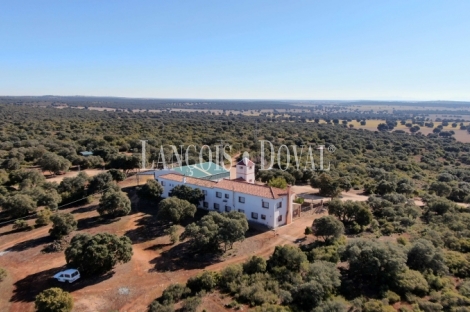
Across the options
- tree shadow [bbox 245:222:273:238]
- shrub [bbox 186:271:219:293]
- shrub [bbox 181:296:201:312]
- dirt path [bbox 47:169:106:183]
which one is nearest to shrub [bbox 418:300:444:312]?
shrub [bbox 186:271:219:293]

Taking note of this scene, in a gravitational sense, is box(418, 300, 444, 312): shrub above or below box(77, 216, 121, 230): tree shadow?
above

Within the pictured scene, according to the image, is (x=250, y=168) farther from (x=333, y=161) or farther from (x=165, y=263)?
(x=333, y=161)

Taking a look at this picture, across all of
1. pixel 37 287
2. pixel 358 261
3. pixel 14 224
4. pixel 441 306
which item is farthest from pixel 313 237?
pixel 14 224

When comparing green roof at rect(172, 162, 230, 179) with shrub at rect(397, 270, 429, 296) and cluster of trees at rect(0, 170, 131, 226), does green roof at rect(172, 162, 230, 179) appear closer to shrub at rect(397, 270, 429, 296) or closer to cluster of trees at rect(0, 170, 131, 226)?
cluster of trees at rect(0, 170, 131, 226)

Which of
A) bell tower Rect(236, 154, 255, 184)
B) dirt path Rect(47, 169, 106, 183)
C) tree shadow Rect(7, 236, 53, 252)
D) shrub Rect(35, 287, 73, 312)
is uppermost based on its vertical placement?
bell tower Rect(236, 154, 255, 184)

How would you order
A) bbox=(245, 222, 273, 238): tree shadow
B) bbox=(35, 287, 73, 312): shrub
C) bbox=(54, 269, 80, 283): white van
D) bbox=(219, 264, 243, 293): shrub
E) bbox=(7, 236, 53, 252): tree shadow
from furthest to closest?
bbox=(245, 222, 273, 238): tree shadow → bbox=(7, 236, 53, 252): tree shadow → bbox=(54, 269, 80, 283): white van → bbox=(219, 264, 243, 293): shrub → bbox=(35, 287, 73, 312): shrub

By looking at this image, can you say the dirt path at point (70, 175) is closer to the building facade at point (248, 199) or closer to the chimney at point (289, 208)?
the building facade at point (248, 199)
